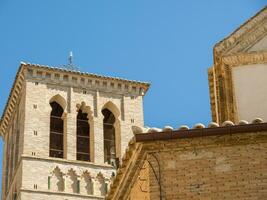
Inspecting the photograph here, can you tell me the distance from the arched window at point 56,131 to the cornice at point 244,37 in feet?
69.0

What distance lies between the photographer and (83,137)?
35.0 meters

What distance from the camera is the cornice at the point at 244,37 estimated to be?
42.7 ft

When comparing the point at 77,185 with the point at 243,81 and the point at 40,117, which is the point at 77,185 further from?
the point at 243,81

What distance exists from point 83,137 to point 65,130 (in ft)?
4.12

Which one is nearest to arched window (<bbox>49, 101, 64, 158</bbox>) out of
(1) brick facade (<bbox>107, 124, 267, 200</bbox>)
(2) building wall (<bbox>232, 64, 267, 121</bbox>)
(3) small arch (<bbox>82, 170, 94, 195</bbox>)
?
(3) small arch (<bbox>82, 170, 94, 195</bbox>)

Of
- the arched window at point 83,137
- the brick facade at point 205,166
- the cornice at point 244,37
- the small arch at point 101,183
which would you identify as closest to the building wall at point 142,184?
the brick facade at point 205,166

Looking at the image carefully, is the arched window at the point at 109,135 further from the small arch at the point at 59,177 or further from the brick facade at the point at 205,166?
the brick facade at the point at 205,166

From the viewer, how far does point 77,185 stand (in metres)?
32.3

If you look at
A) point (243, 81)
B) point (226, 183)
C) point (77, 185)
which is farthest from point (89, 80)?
point (226, 183)

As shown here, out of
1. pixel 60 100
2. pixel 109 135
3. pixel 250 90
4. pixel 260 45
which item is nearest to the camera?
pixel 250 90

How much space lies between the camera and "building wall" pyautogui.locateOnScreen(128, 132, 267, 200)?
10.3 meters

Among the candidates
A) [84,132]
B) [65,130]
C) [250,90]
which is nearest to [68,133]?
[65,130]

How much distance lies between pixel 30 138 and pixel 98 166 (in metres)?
2.96

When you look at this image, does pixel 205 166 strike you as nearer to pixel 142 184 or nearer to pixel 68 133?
pixel 142 184
